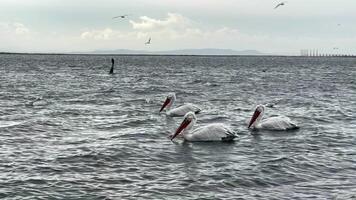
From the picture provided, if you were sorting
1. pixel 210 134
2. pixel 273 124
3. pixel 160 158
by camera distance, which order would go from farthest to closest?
1. pixel 273 124
2. pixel 210 134
3. pixel 160 158

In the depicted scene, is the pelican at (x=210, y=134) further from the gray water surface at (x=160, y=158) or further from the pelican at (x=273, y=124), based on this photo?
the pelican at (x=273, y=124)

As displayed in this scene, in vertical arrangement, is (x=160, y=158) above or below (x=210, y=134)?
below

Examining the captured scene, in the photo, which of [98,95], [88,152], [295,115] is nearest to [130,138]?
[88,152]

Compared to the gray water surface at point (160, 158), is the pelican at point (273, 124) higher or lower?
higher

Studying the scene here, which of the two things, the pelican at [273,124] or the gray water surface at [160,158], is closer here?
the gray water surface at [160,158]

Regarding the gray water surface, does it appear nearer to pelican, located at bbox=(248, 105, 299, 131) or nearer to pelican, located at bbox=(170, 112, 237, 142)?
pelican, located at bbox=(170, 112, 237, 142)

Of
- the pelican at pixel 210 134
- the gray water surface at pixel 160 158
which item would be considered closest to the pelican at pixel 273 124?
the gray water surface at pixel 160 158

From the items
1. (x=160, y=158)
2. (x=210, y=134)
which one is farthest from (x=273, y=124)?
(x=160, y=158)

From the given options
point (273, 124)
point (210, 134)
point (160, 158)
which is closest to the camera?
point (160, 158)

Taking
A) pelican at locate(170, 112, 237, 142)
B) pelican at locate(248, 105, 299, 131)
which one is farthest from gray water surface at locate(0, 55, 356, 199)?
pelican at locate(248, 105, 299, 131)

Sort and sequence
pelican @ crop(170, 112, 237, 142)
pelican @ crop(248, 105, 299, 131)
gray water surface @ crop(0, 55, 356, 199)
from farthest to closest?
pelican @ crop(248, 105, 299, 131) < pelican @ crop(170, 112, 237, 142) < gray water surface @ crop(0, 55, 356, 199)

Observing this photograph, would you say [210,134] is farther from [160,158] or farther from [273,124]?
[273,124]

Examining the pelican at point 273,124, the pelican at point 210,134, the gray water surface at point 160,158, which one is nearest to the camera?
the gray water surface at point 160,158

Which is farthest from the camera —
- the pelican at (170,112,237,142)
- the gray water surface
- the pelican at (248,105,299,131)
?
the pelican at (248,105,299,131)
